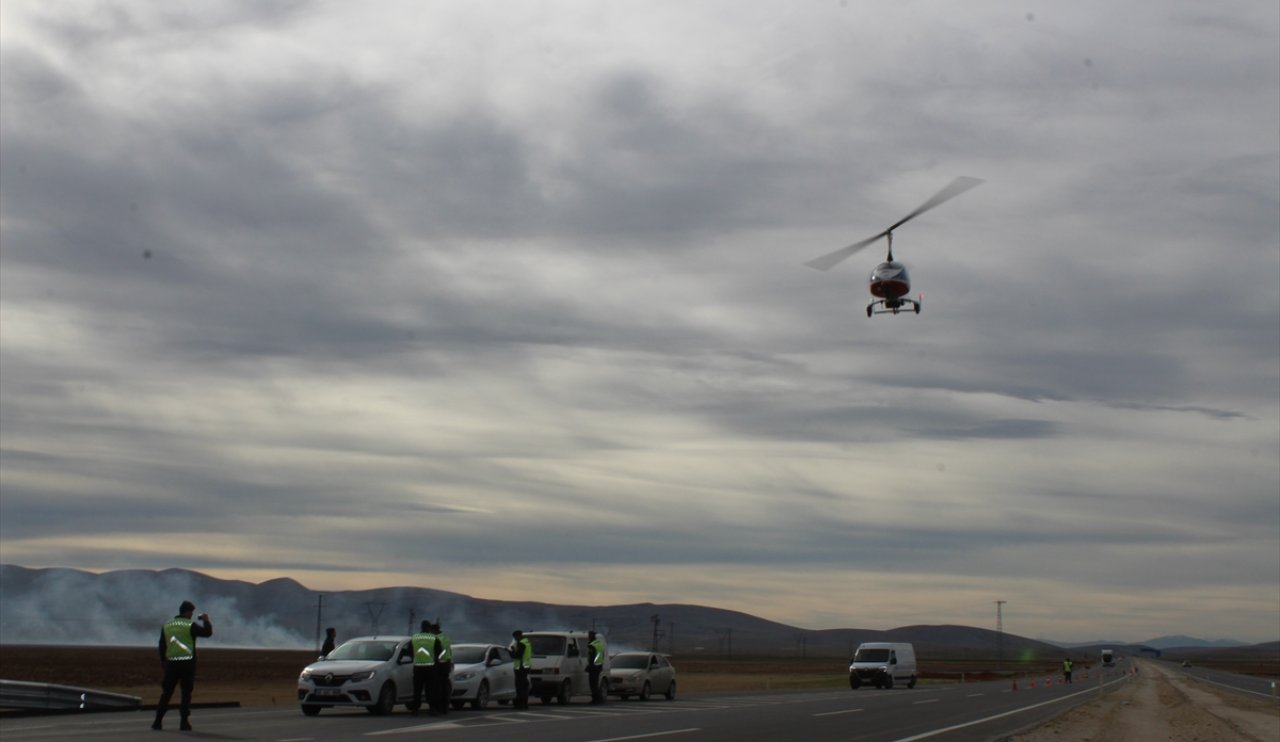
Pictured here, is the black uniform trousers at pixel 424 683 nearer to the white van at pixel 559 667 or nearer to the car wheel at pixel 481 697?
the car wheel at pixel 481 697

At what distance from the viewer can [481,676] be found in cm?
3136

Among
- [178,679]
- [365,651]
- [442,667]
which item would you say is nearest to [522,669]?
[442,667]

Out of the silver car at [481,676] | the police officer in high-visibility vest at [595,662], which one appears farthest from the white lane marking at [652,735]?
the police officer in high-visibility vest at [595,662]

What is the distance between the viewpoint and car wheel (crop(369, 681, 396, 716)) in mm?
27781

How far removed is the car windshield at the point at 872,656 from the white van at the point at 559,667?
86.8 feet

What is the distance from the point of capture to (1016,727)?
2977 centimetres

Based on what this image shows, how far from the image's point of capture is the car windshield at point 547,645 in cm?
3550

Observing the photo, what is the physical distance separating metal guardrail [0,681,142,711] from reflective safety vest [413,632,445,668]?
19.9ft

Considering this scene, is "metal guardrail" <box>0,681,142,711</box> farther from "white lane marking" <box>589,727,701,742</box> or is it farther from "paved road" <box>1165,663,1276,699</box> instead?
"paved road" <box>1165,663,1276,699</box>

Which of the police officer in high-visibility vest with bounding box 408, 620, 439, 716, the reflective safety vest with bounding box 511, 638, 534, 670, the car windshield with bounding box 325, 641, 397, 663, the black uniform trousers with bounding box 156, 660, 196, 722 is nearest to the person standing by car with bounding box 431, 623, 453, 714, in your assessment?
the police officer in high-visibility vest with bounding box 408, 620, 439, 716

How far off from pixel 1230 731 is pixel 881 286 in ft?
55.8

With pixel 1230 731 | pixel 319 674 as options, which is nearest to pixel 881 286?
pixel 1230 731

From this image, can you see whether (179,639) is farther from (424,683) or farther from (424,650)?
(424,683)

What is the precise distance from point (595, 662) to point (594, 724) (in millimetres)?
10494
